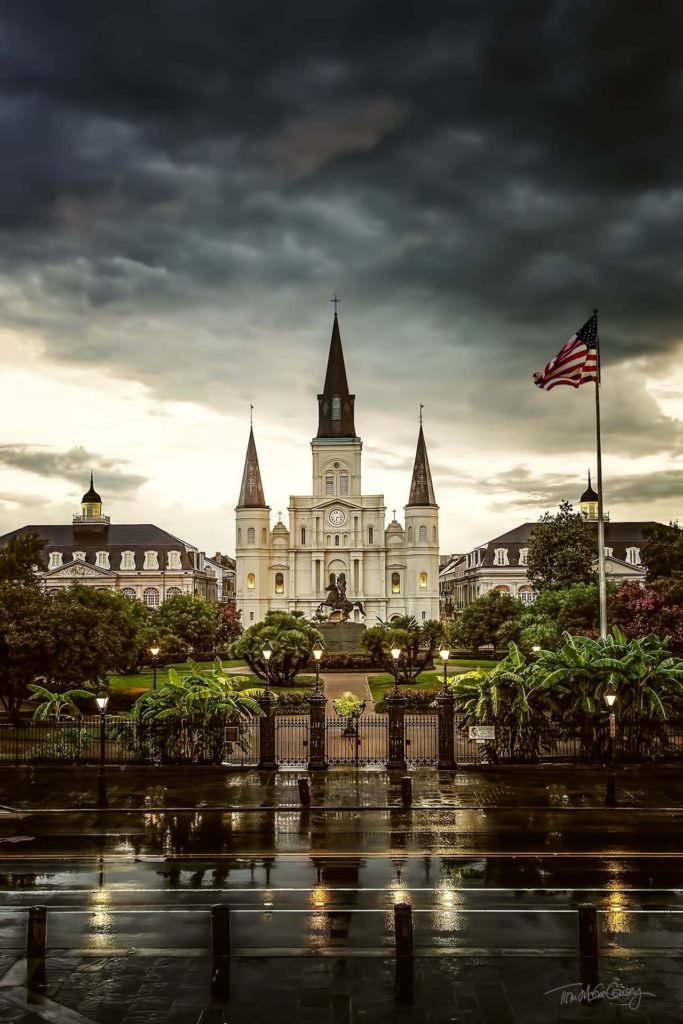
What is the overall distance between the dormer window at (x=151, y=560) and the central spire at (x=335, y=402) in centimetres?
2733

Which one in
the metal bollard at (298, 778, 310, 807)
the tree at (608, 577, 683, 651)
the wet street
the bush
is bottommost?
the wet street

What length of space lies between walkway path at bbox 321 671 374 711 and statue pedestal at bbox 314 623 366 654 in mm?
7769

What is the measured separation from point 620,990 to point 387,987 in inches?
110

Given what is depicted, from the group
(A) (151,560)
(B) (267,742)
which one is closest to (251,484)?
(A) (151,560)

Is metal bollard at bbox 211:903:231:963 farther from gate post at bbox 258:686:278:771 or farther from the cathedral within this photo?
the cathedral

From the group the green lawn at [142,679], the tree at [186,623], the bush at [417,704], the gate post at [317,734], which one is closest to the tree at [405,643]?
the bush at [417,704]

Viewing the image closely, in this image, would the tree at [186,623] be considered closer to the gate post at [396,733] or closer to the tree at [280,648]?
the tree at [280,648]

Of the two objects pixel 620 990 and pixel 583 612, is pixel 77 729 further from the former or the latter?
pixel 583 612

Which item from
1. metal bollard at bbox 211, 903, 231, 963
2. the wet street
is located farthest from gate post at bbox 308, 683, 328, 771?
metal bollard at bbox 211, 903, 231, 963

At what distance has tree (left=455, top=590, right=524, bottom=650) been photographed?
72188mm

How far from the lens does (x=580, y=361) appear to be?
3253 centimetres

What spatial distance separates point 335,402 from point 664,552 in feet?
255

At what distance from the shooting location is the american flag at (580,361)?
32.4 metres

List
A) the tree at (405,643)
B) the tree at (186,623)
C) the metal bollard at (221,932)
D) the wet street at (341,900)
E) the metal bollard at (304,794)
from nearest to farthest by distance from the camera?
the wet street at (341,900) < the metal bollard at (221,932) < the metal bollard at (304,794) < the tree at (405,643) < the tree at (186,623)
